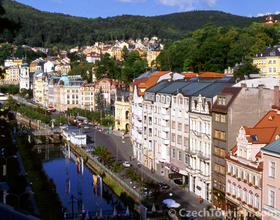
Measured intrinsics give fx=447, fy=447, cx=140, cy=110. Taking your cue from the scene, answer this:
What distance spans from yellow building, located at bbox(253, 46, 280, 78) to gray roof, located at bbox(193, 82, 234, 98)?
4093 centimetres

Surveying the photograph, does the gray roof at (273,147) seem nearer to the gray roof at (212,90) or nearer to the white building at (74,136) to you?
the gray roof at (212,90)

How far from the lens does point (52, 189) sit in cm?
4312

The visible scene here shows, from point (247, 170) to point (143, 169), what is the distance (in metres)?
20.0

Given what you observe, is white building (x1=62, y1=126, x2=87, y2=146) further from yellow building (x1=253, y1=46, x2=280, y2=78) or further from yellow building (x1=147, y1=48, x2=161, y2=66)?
yellow building (x1=147, y1=48, x2=161, y2=66)

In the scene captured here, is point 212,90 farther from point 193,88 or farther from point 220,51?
point 220,51

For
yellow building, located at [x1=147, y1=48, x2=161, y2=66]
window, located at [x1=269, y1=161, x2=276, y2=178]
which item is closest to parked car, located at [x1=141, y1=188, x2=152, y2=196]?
window, located at [x1=269, y1=161, x2=276, y2=178]

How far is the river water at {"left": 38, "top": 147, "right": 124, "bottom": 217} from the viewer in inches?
1596

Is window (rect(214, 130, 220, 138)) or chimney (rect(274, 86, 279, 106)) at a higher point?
chimney (rect(274, 86, 279, 106))

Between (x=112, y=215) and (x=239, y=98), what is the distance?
13202 millimetres

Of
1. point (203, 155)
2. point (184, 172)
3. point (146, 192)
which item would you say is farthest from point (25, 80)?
point (203, 155)

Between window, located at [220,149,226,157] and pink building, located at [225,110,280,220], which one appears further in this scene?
window, located at [220,149,226,157]

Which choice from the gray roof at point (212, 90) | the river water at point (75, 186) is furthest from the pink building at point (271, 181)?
the river water at point (75, 186)

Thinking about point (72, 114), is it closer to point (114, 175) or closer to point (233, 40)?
point (233, 40)

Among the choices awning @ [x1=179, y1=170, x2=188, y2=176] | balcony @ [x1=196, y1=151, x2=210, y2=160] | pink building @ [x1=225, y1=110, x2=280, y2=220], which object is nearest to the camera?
pink building @ [x1=225, y1=110, x2=280, y2=220]
